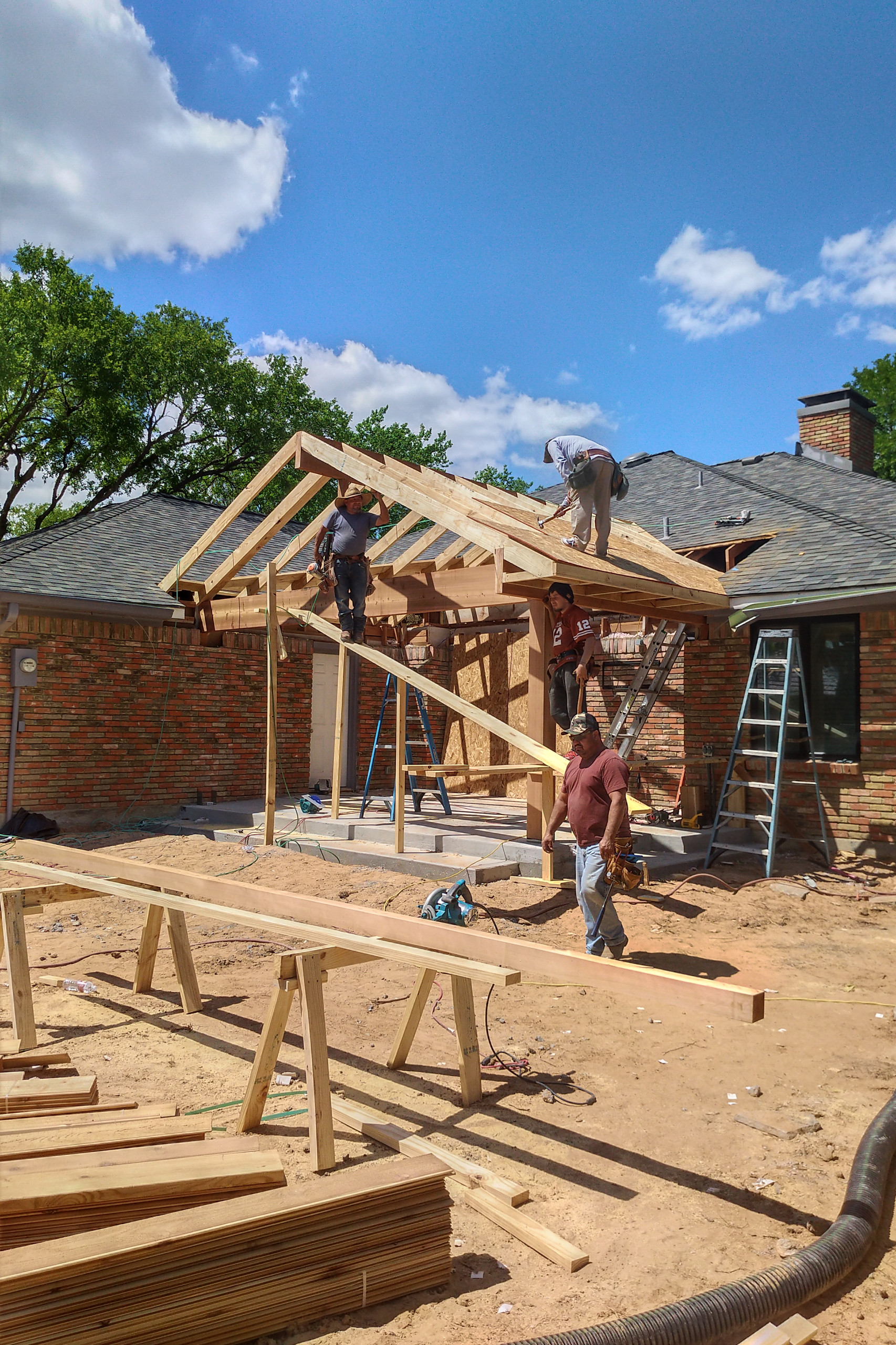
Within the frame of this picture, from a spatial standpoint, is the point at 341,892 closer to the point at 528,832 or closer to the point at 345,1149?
the point at 528,832

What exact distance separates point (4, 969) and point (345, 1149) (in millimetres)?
4142

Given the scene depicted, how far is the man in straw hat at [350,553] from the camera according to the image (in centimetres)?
1030

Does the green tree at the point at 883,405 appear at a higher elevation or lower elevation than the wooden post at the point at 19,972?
higher

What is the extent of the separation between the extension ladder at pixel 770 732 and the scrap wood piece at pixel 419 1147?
6.62 metres

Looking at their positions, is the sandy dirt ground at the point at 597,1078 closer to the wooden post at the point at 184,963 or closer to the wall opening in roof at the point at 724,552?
the wooden post at the point at 184,963

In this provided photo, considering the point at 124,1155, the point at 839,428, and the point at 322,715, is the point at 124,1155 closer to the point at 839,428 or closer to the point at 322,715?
the point at 322,715

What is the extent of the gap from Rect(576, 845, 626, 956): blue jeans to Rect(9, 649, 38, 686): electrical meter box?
326 inches

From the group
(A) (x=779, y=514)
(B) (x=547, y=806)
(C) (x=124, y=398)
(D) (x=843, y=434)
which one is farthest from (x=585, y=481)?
(C) (x=124, y=398)

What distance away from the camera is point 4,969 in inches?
282

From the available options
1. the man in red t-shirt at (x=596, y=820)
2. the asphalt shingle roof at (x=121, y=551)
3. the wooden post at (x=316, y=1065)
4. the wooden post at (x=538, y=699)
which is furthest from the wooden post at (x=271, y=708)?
the wooden post at (x=316, y=1065)

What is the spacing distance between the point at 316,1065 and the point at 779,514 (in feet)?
38.6

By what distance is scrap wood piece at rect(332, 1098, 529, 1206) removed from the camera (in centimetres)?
382

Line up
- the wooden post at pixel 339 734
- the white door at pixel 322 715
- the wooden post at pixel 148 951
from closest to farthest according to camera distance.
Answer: the wooden post at pixel 148 951 → the wooden post at pixel 339 734 → the white door at pixel 322 715

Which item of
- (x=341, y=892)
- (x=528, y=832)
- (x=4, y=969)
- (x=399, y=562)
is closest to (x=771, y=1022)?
(x=528, y=832)
